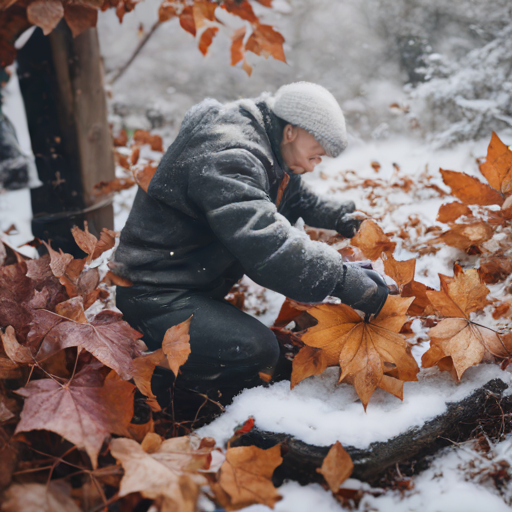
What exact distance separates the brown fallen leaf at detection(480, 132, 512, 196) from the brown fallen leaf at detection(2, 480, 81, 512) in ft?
3.86

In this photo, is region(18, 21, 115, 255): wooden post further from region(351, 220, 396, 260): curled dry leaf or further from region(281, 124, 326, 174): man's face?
region(351, 220, 396, 260): curled dry leaf

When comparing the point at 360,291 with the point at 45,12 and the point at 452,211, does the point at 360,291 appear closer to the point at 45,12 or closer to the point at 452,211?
the point at 452,211

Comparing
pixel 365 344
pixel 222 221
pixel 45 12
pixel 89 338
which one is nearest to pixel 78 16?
pixel 45 12

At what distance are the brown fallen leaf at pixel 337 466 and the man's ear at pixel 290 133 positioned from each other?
0.73 metres

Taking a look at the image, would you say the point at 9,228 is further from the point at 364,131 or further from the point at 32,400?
the point at 364,131

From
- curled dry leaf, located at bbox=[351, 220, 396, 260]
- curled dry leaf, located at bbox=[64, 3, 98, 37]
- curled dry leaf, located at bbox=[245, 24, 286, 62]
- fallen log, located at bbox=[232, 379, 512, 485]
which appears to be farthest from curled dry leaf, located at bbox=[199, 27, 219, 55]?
fallen log, located at bbox=[232, 379, 512, 485]

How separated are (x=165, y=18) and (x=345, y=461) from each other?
161 cm

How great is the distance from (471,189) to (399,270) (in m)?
0.36

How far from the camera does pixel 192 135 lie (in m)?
1.10

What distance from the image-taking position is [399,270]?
1.10 metres

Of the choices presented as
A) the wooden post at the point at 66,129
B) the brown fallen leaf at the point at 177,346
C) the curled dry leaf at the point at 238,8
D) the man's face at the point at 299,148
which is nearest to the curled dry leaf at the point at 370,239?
the man's face at the point at 299,148

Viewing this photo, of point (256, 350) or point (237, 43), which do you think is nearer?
point (256, 350)

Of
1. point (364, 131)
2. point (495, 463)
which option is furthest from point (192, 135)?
point (364, 131)

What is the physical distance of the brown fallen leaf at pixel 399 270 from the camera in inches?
42.6
